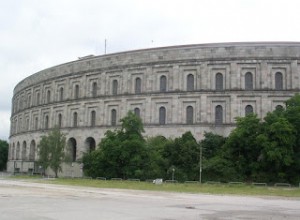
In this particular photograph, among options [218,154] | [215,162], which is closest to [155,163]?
[215,162]

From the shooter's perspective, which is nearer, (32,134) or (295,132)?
(295,132)

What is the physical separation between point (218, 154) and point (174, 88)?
11.9m

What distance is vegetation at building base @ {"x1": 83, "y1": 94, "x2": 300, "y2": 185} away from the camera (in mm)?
43531

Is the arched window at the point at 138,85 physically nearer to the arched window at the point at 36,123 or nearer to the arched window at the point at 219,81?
the arched window at the point at 219,81

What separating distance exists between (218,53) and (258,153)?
15.2m

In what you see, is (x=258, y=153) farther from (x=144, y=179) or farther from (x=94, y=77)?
(x=94, y=77)

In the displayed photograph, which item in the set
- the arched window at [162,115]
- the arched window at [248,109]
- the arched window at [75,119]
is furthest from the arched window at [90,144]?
the arched window at [248,109]

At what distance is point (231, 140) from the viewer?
46438 mm

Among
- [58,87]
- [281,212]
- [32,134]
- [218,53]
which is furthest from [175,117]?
[281,212]

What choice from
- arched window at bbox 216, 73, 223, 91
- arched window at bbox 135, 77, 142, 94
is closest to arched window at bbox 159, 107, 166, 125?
arched window at bbox 135, 77, 142, 94

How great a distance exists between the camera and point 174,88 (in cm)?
5716

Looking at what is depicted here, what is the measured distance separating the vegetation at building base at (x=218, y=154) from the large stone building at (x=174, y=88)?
17.1 feet

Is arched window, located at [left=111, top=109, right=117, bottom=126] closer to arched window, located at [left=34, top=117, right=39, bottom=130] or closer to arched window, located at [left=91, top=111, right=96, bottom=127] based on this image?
arched window, located at [left=91, top=111, right=96, bottom=127]

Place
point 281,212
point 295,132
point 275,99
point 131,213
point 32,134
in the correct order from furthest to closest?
point 32,134 → point 275,99 → point 295,132 → point 281,212 → point 131,213
